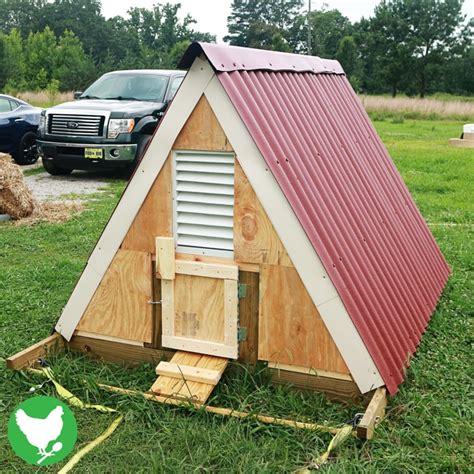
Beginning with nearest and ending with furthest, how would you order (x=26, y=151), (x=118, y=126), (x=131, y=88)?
(x=118, y=126) < (x=131, y=88) < (x=26, y=151)

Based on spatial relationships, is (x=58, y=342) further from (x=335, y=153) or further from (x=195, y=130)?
(x=335, y=153)

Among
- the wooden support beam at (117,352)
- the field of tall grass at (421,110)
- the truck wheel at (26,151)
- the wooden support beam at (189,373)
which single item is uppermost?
the wooden support beam at (189,373)

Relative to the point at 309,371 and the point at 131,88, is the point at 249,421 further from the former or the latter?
the point at 131,88

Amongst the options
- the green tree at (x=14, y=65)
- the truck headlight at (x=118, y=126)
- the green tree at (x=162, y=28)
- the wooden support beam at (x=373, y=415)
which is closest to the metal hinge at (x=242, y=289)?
the wooden support beam at (x=373, y=415)

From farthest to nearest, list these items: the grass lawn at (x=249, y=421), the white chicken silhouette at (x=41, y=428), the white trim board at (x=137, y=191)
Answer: the white trim board at (x=137, y=191)
the grass lawn at (x=249, y=421)
the white chicken silhouette at (x=41, y=428)

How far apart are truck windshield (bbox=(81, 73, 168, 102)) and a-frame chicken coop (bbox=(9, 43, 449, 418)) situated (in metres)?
8.90

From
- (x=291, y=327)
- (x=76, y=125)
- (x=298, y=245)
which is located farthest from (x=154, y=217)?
(x=76, y=125)

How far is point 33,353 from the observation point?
15.1 feet

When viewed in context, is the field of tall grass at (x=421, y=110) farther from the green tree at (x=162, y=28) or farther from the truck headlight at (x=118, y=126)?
the green tree at (x=162, y=28)

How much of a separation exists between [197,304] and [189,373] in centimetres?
45

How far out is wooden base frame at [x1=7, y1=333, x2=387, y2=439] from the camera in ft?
12.5

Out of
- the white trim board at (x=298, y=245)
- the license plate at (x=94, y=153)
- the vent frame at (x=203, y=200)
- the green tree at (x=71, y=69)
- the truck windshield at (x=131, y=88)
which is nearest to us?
the white trim board at (x=298, y=245)

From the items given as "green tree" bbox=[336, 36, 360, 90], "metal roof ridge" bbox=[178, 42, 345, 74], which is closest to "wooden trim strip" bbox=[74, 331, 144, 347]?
"metal roof ridge" bbox=[178, 42, 345, 74]

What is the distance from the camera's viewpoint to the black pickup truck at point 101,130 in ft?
40.8
